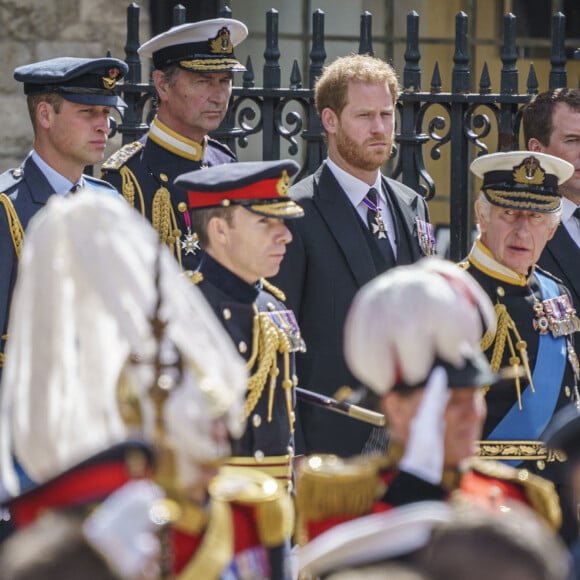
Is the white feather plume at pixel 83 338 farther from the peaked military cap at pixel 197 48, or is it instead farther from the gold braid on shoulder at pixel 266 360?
the peaked military cap at pixel 197 48

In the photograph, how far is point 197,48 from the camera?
6.51 metres

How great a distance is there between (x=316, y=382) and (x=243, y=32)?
1.61 metres

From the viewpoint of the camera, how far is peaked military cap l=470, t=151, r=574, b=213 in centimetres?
578

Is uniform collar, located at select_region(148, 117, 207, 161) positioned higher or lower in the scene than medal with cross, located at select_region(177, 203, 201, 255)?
higher

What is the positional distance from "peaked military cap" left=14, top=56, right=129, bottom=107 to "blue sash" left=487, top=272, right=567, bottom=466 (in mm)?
1686

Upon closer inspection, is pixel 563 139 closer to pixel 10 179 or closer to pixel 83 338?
pixel 10 179

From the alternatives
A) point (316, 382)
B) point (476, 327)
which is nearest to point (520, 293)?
point (316, 382)

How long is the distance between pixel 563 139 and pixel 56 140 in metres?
2.16

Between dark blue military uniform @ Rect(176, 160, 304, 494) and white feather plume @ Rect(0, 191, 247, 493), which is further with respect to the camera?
dark blue military uniform @ Rect(176, 160, 304, 494)

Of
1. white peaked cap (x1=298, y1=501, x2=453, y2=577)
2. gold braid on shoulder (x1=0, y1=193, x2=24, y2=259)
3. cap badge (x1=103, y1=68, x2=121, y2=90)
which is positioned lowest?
white peaked cap (x1=298, y1=501, x2=453, y2=577)

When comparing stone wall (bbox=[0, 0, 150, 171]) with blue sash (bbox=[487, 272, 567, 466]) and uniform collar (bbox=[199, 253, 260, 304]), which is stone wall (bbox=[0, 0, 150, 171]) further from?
uniform collar (bbox=[199, 253, 260, 304])

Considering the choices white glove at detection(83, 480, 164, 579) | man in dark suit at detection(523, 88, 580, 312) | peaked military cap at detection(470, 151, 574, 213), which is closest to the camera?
white glove at detection(83, 480, 164, 579)

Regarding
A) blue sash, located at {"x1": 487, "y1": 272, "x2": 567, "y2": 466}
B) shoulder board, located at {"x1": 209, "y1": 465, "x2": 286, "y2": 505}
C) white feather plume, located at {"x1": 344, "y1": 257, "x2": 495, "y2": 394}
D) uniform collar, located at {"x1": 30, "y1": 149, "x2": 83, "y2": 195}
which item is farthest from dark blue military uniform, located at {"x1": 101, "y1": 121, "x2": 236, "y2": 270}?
white feather plume, located at {"x1": 344, "y1": 257, "x2": 495, "y2": 394}

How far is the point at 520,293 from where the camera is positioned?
5.69 meters
